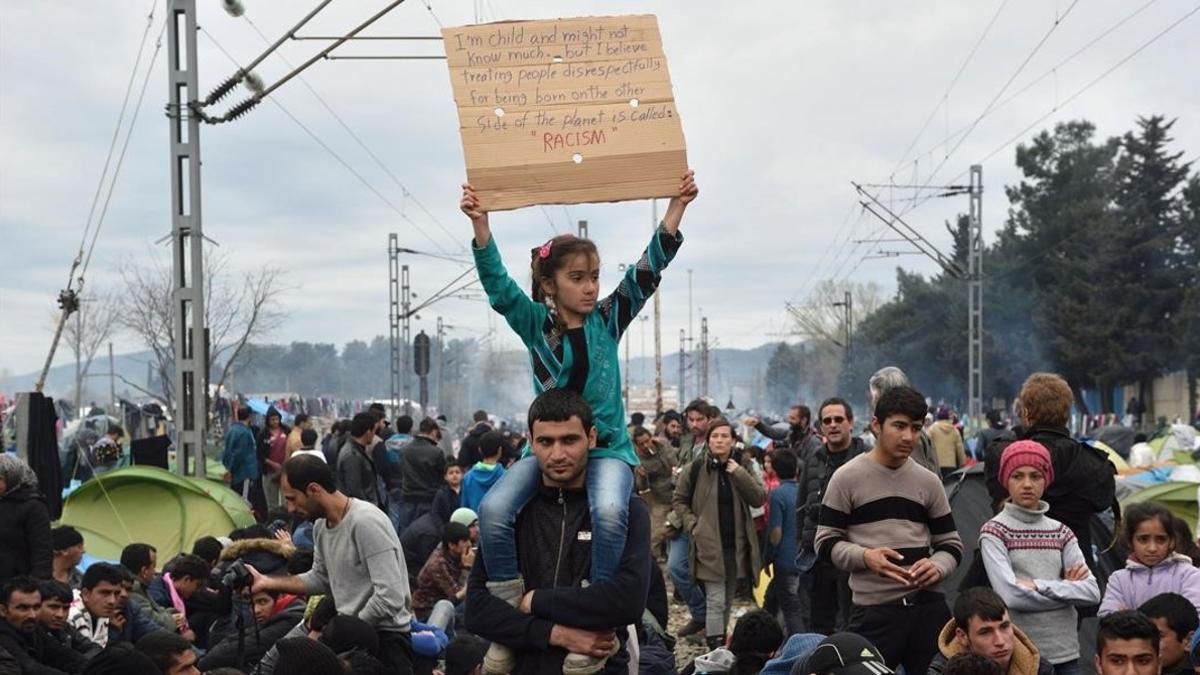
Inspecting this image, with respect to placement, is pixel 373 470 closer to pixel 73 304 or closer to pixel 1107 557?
pixel 73 304

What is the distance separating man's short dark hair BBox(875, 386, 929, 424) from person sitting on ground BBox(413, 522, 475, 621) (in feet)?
16.5

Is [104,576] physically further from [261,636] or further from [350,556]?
[350,556]

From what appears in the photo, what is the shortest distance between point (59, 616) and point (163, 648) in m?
1.27

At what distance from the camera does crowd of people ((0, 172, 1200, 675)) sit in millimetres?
4355

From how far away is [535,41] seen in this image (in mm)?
4781

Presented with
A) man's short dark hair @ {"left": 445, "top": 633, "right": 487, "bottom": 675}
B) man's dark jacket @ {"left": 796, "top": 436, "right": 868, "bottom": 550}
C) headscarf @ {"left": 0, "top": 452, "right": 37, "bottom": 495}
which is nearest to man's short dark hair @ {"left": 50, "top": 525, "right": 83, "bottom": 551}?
headscarf @ {"left": 0, "top": 452, "right": 37, "bottom": 495}

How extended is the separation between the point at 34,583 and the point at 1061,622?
18.1 ft

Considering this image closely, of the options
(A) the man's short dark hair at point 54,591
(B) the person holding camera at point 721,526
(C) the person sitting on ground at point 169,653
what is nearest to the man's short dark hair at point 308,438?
(B) the person holding camera at point 721,526

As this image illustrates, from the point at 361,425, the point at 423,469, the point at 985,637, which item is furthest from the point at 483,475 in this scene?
the point at 985,637

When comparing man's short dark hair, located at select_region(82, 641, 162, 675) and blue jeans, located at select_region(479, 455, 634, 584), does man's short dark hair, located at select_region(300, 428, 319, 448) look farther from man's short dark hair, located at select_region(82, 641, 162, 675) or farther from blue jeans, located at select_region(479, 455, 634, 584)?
blue jeans, located at select_region(479, 455, 634, 584)

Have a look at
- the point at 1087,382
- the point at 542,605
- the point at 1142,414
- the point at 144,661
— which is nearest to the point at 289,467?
the point at 144,661

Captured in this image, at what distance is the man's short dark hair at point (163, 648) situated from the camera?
723 cm

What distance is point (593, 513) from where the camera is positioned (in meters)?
4.28

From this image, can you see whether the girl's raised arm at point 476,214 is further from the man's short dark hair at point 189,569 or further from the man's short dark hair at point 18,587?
the man's short dark hair at point 189,569
